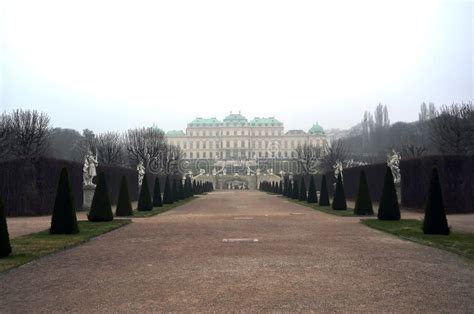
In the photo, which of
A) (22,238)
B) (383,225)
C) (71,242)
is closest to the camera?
(71,242)

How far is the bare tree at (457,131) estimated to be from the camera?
30.3 metres

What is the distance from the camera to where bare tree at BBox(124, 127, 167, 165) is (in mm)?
48531

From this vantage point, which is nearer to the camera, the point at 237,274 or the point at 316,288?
the point at 316,288

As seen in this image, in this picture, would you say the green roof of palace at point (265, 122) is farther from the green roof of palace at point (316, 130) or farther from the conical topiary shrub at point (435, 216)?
the conical topiary shrub at point (435, 216)

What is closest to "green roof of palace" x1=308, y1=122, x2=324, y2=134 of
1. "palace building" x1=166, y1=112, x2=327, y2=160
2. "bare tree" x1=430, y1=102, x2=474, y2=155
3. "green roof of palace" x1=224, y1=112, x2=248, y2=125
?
"palace building" x1=166, y1=112, x2=327, y2=160

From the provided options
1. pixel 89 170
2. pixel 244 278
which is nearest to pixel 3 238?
pixel 244 278

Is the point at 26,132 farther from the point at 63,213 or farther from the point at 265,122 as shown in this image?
the point at 265,122

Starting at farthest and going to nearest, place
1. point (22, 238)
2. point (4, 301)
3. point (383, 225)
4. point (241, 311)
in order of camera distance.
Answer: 1. point (383, 225)
2. point (22, 238)
3. point (4, 301)
4. point (241, 311)

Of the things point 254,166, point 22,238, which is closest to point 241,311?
point 22,238

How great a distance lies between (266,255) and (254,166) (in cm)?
8936

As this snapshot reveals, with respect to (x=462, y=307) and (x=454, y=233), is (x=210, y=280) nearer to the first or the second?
(x=462, y=307)

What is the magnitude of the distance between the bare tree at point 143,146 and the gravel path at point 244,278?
3908cm

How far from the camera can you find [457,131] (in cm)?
3038

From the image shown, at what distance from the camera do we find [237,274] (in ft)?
20.7
